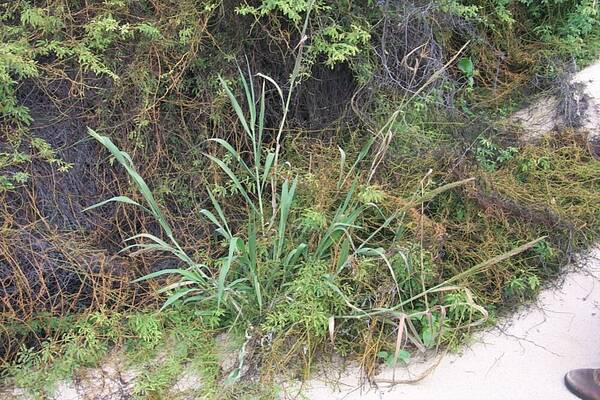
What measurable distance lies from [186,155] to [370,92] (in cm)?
103

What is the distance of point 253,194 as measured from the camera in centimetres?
281

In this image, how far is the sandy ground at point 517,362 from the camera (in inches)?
84.0

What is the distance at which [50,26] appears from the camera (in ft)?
8.62

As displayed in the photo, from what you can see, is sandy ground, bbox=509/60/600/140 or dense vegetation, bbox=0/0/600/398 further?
sandy ground, bbox=509/60/600/140

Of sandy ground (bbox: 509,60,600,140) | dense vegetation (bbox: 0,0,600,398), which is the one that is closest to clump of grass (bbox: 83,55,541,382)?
dense vegetation (bbox: 0,0,600,398)

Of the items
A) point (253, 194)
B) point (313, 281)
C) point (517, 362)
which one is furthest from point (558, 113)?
point (313, 281)

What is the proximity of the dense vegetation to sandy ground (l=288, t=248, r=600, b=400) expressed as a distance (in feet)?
0.27

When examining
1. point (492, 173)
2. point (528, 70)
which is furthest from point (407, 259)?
point (528, 70)

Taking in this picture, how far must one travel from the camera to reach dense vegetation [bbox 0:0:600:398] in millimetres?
2246

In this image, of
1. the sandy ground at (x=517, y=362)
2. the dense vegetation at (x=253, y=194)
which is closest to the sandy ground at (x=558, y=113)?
the dense vegetation at (x=253, y=194)

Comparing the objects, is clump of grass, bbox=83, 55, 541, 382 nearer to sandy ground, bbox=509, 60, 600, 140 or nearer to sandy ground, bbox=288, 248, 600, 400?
sandy ground, bbox=288, 248, 600, 400

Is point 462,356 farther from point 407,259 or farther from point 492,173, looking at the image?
point 492,173

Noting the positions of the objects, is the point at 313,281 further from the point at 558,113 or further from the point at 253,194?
the point at 558,113

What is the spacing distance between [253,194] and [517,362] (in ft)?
4.48
